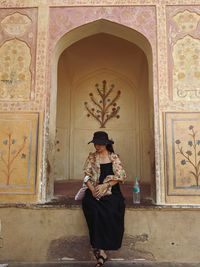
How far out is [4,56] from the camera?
15.0 feet

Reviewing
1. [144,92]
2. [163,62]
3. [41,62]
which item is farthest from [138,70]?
[41,62]

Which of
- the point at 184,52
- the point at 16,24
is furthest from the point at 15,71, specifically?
the point at 184,52

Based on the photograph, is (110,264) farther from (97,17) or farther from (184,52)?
(97,17)

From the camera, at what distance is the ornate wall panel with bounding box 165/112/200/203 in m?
4.10

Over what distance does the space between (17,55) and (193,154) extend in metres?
3.15

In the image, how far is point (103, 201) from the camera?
3.71 meters

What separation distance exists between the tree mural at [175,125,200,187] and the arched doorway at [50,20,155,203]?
9.64 ft

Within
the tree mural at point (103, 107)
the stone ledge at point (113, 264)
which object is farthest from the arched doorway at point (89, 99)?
the stone ledge at point (113, 264)

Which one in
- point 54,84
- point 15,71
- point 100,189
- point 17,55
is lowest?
point 100,189

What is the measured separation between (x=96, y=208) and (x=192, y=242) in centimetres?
145

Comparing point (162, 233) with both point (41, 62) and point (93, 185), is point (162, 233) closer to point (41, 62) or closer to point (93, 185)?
point (93, 185)

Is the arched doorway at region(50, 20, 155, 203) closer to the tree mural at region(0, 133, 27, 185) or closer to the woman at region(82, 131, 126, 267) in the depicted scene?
the tree mural at region(0, 133, 27, 185)

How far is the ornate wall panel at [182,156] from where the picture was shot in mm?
4102

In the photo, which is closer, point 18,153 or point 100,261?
point 100,261
